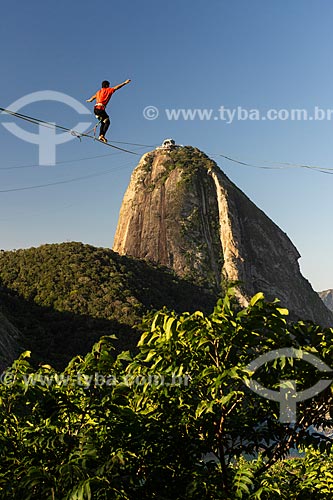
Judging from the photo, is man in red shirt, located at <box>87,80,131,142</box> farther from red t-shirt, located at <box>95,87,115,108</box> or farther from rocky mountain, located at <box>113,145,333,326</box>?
rocky mountain, located at <box>113,145,333,326</box>

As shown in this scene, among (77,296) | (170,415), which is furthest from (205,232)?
(170,415)

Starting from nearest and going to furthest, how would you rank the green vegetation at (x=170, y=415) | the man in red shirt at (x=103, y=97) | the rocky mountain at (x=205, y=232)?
1. the green vegetation at (x=170, y=415)
2. the man in red shirt at (x=103, y=97)
3. the rocky mountain at (x=205, y=232)

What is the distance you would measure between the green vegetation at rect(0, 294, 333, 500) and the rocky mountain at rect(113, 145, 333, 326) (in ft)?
341

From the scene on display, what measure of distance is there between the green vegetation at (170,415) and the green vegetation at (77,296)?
4774cm

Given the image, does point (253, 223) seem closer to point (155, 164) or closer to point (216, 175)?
point (216, 175)

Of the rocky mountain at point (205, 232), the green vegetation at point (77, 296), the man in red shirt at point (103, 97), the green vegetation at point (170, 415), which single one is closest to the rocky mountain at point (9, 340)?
the green vegetation at point (77, 296)

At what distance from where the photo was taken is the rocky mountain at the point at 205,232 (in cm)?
11838

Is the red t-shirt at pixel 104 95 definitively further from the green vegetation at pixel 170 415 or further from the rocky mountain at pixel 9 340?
the rocky mountain at pixel 9 340

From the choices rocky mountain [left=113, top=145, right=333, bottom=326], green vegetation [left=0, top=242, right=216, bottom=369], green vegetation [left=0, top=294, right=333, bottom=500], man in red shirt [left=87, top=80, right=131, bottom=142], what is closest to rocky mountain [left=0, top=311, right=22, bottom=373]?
green vegetation [left=0, top=242, right=216, bottom=369]

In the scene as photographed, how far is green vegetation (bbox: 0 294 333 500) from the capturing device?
13.7 feet

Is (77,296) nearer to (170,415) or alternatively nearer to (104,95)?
(104,95)

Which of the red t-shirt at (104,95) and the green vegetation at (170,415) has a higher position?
the red t-shirt at (104,95)

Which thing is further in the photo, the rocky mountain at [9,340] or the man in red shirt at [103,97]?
the rocky mountain at [9,340]

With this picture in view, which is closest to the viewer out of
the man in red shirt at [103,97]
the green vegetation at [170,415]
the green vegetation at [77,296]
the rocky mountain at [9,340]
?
the green vegetation at [170,415]
